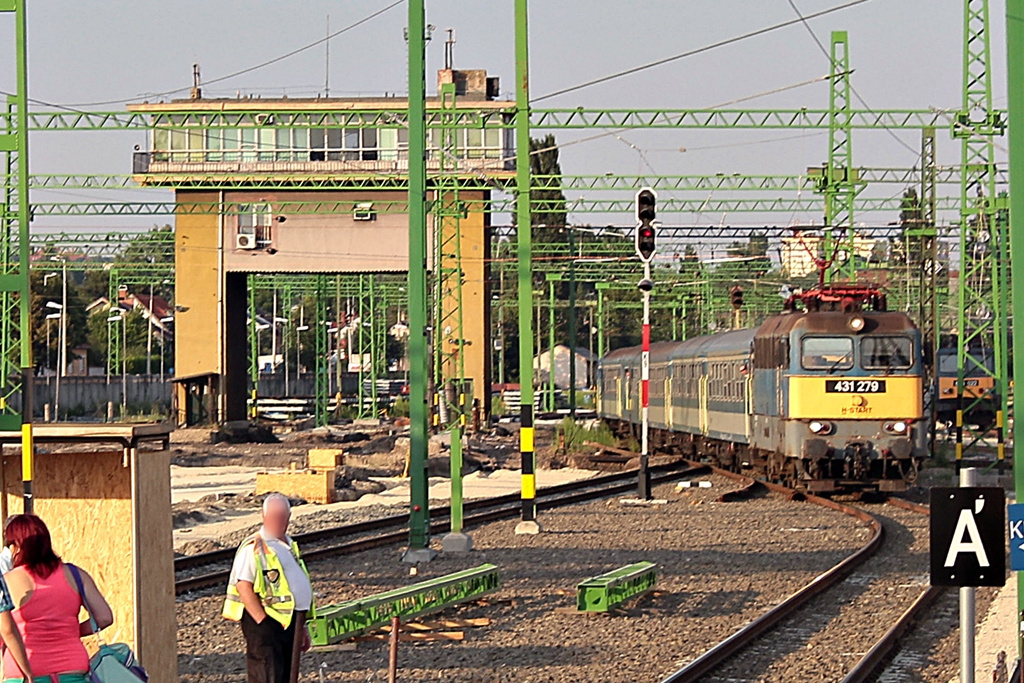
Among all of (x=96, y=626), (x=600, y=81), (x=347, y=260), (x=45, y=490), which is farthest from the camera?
(x=347, y=260)

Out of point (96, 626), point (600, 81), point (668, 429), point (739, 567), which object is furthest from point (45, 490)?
point (668, 429)

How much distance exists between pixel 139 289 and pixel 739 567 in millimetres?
145217

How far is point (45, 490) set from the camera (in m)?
10.4

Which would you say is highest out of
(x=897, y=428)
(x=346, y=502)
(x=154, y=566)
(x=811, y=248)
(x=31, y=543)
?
(x=811, y=248)

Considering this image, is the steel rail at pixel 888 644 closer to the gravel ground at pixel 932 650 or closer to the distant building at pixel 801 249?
the gravel ground at pixel 932 650

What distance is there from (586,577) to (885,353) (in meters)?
10.9

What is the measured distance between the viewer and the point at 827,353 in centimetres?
2631

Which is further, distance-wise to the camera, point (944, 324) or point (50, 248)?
point (944, 324)

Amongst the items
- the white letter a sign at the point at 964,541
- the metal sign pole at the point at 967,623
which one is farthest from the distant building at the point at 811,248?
the white letter a sign at the point at 964,541

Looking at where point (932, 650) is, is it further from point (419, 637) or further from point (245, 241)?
point (245, 241)

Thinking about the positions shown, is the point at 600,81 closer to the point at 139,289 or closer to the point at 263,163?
the point at 263,163

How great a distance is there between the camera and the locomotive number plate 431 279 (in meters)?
26.3

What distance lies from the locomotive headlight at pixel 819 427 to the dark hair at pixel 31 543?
19879mm

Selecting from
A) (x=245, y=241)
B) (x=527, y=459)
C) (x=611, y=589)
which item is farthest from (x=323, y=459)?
(x=245, y=241)
